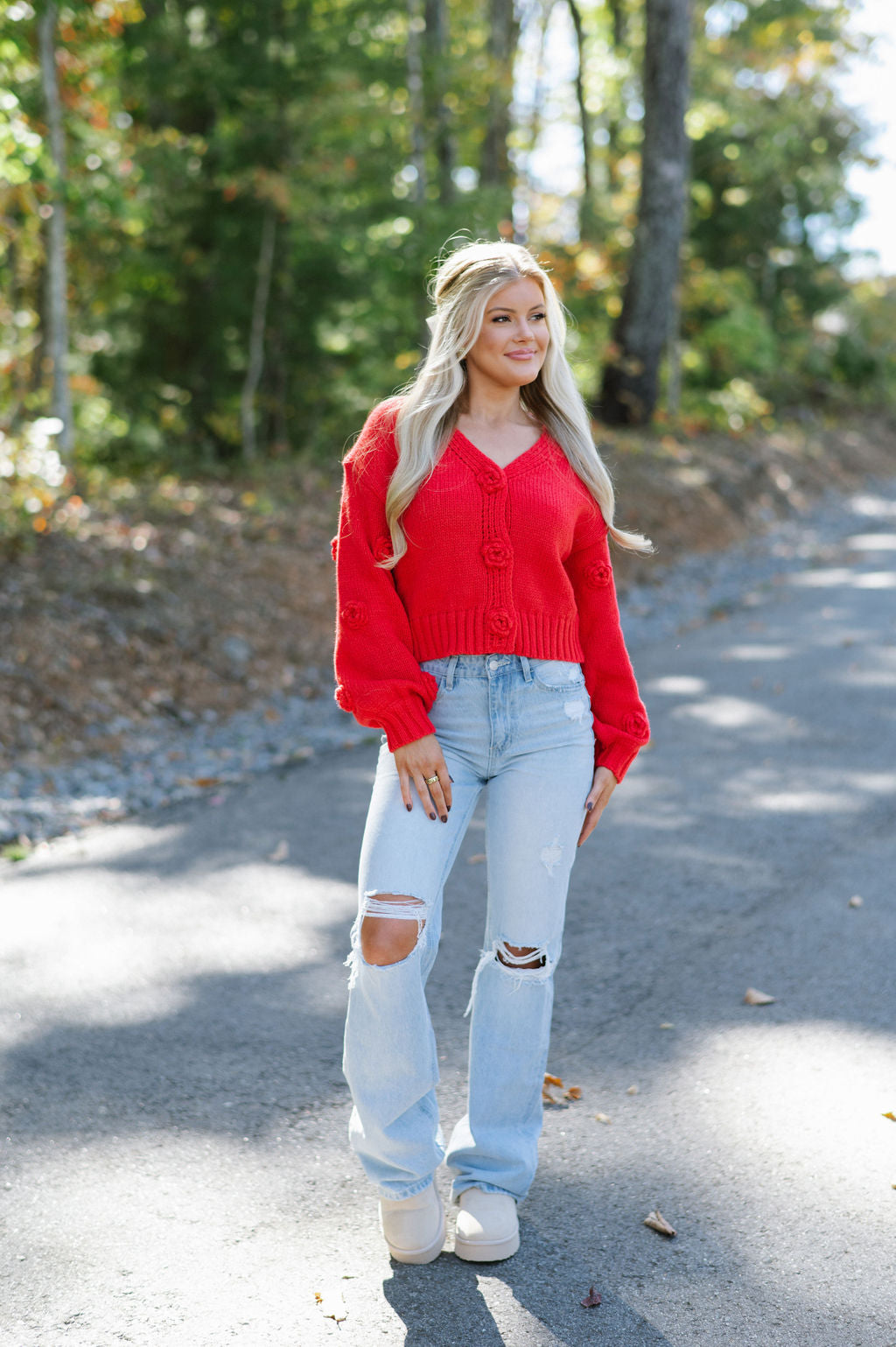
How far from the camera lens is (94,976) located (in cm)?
415

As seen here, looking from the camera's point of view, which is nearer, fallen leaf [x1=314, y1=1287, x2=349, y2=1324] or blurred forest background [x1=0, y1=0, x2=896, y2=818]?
fallen leaf [x1=314, y1=1287, x2=349, y2=1324]

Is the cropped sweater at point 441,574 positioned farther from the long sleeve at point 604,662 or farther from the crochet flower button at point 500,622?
the long sleeve at point 604,662

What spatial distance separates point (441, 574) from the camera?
8.72ft

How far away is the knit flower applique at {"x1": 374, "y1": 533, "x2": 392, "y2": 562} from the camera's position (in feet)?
8.70

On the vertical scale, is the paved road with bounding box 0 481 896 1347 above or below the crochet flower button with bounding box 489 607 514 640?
below

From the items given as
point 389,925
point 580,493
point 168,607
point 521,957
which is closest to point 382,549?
point 580,493

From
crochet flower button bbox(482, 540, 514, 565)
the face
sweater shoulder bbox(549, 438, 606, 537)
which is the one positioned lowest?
crochet flower button bbox(482, 540, 514, 565)

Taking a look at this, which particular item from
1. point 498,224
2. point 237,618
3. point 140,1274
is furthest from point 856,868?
point 498,224

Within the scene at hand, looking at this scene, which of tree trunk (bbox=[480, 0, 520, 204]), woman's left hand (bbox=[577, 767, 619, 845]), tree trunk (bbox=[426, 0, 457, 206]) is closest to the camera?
woman's left hand (bbox=[577, 767, 619, 845])

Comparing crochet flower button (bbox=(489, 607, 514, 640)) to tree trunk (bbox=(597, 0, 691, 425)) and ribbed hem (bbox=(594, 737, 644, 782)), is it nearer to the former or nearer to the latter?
ribbed hem (bbox=(594, 737, 644, 782))

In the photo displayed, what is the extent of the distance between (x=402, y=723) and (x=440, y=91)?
12.3 meters

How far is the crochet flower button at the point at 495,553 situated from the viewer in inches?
104

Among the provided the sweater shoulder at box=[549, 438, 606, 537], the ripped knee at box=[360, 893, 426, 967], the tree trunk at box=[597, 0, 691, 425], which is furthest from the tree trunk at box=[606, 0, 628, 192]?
the ripped knee at box=[360, 893, 426, 967]

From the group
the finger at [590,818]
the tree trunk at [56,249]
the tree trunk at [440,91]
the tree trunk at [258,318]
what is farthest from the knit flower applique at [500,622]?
the tree trunk at [258,318]
